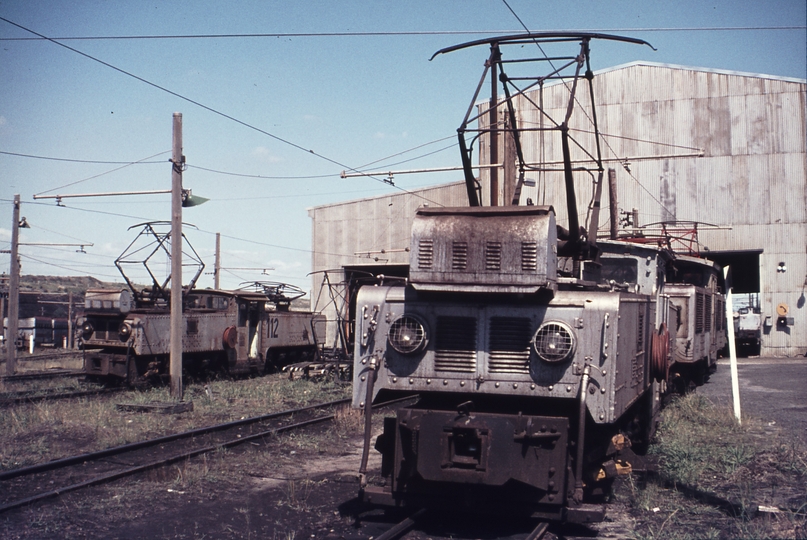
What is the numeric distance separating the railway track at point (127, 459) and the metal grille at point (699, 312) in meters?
7.22

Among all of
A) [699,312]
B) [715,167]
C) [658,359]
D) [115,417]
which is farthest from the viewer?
[715,167]

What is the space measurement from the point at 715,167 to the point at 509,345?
2487 centimetres

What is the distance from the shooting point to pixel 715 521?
20.9 feet

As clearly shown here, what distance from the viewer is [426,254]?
19.8 feet

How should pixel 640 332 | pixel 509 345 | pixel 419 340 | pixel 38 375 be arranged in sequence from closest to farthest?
pixel 509 345
pixel 419 340
pixel 640 332
pixel 38 375

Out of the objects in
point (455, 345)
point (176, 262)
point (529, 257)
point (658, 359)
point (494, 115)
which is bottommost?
point (658, 359)

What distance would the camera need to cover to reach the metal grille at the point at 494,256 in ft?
19.3

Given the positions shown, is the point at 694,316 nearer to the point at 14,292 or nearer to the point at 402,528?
the point at 402,528

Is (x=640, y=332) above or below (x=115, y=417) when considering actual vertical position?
above

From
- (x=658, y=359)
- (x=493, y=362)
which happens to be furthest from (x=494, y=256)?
(x=658, y=359)

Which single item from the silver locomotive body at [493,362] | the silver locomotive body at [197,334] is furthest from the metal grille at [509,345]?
the silver locomotive body at [197,334]

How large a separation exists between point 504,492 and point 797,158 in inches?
1019

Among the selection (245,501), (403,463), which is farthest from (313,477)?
(403,463)

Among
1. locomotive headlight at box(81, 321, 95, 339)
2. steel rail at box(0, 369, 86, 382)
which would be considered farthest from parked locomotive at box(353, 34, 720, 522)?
steel rail at box(0, 369, 86, 382)
